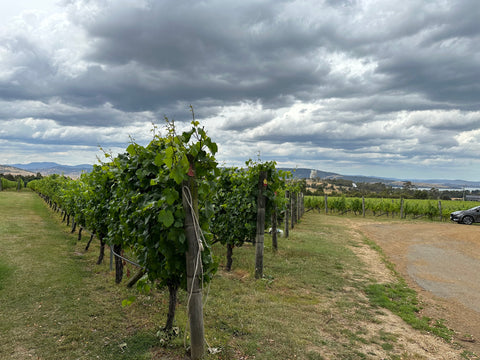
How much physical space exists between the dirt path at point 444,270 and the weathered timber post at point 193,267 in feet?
14.1

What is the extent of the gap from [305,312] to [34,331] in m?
4.60

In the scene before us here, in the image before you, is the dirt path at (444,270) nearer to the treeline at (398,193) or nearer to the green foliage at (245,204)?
the green foliage at (245,204)

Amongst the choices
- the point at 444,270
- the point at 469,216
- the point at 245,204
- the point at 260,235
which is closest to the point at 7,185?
the point at 245,204

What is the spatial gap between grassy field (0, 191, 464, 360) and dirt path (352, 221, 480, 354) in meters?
0.46

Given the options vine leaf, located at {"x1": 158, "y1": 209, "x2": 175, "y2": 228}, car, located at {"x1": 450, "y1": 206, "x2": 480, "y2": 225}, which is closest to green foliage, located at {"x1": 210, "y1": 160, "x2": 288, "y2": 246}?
vine leaf, located at {"x1": 158, "y1": 209, "x2": 175, "y2": 228}

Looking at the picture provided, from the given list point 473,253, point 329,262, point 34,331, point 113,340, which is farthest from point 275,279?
point 473,253

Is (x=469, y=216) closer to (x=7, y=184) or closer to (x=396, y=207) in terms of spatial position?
(x=396, y=207)

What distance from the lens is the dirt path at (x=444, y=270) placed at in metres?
5.96

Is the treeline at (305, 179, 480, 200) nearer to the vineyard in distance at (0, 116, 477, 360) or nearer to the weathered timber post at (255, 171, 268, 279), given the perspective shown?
the vineyard in distance at (0, 116, 477, 360)

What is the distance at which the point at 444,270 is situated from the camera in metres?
9.66

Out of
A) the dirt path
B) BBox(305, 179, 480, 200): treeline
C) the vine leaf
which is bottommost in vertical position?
the dirt path

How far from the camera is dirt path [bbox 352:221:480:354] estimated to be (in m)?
5.96

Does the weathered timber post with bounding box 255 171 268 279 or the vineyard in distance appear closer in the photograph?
the vineyard in distance

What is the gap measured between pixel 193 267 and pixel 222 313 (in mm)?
2169
